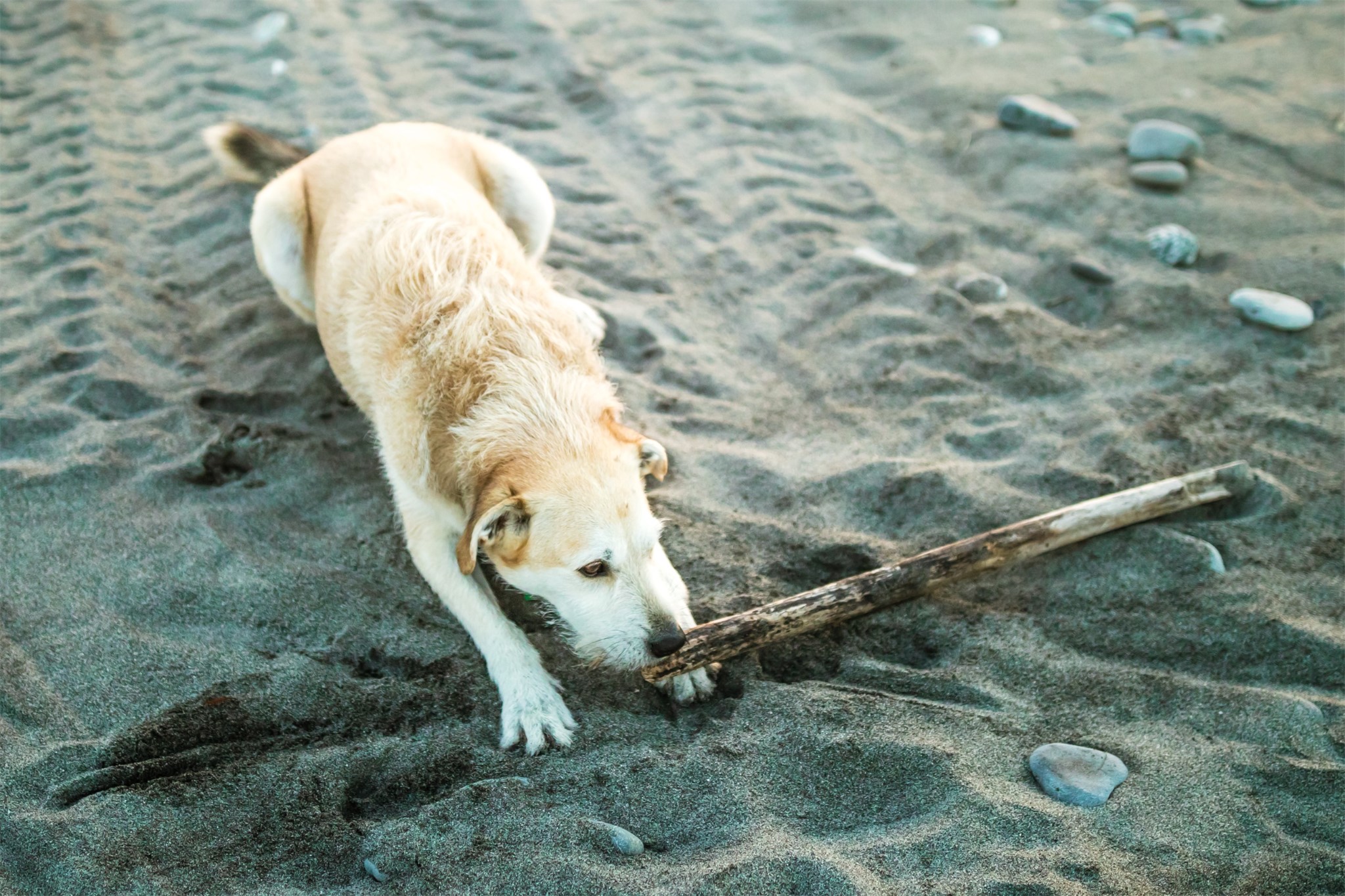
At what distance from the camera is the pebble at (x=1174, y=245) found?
5551 millimetres

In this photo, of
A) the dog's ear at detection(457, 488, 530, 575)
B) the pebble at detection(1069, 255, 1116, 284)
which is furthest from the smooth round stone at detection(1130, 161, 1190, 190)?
the dog's ear at detection(457, 488, 530, 575)

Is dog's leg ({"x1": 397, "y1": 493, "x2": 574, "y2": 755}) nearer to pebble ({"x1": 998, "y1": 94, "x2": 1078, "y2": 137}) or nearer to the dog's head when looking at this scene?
the dog's head

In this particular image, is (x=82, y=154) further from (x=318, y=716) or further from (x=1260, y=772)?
(x=1260, y=772)

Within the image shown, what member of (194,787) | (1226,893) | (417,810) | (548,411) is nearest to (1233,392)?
(1226,893)

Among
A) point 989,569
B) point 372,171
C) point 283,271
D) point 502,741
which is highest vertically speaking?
point 372,171

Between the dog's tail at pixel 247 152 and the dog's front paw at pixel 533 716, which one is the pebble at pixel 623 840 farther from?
the dog's tail at pixel 247 152

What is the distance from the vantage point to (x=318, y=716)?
3260mm

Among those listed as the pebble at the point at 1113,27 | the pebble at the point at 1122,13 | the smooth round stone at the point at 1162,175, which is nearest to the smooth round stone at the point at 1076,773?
the smooth round stone at the point at 1162,175

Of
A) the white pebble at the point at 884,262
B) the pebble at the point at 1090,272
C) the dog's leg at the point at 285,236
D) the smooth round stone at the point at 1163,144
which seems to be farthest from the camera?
the smooth round stone at the point at 1163,144

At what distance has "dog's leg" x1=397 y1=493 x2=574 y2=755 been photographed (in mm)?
3268

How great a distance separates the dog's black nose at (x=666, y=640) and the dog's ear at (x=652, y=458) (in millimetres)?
717

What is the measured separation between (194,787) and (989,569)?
3.16m

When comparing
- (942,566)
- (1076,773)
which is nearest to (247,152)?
(942,566)

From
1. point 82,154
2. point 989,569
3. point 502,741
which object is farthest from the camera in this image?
point 82,154
